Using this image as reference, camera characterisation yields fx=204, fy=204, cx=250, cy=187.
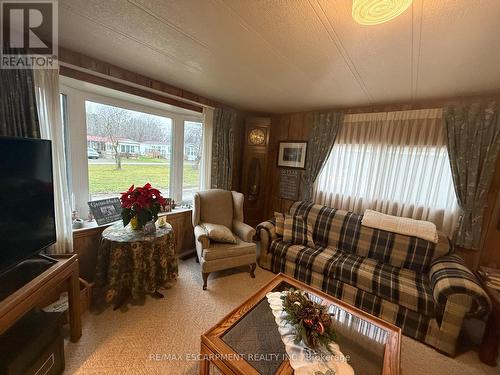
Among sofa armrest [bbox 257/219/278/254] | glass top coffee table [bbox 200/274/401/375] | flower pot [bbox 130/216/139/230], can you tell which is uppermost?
flower pot [bbox 130/216/139/230]

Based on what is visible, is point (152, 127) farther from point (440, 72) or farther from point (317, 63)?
point (440, 72)

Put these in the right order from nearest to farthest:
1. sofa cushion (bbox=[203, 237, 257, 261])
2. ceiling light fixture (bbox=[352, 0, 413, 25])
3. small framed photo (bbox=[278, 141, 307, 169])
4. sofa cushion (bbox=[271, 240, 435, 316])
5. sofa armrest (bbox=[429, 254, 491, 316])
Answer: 1. ceiling light fixture (bbox=[352, 0, 413, 25])
2. sofa armrest (bbox=[429, 254, 491, 316])
3. sofa cushion (bbox=[271, 240, 435, 316])
4. sofa cushion (bbox=[203, 237, 257, 261])
5. small framed photo (bbox=[278, 141, 307, 169])

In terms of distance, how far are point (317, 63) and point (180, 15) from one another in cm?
104

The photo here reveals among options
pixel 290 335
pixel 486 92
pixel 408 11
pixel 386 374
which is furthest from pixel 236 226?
pixel 486 92

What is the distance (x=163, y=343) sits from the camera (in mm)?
1538

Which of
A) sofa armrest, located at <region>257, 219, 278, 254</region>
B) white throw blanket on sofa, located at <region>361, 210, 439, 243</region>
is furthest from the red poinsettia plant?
white throw blanket on sofa, located at <region>361, 210, 439, 243</region>

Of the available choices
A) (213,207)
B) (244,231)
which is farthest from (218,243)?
(213,207)

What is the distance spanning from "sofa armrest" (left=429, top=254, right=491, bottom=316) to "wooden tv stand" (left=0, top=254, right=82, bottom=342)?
2.72 meters

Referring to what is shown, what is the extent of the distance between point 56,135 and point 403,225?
3420 mm

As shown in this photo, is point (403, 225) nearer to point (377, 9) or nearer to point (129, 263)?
point (377, 9)

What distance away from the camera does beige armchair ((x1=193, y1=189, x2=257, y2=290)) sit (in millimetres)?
2195

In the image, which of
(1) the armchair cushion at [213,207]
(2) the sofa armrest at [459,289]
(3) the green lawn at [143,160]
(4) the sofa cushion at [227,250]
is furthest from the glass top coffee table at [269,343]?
(3) the green lawn at [143,160]

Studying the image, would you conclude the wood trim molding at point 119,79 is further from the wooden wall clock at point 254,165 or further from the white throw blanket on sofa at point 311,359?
the white throw blanket on sofa at point 311,359

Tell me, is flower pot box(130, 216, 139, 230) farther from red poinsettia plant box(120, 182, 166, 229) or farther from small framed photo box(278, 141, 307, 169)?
small framed photo box(278, 141, 307, 169)
